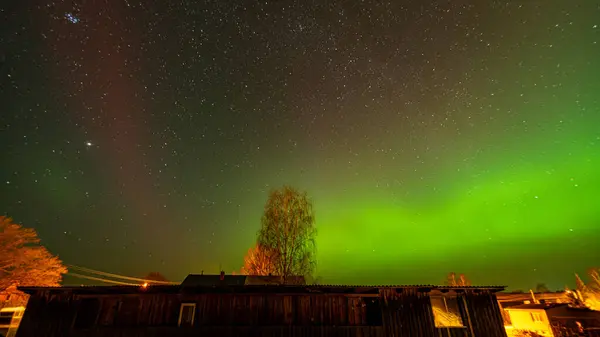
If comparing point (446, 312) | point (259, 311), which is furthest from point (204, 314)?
point (446, 312)

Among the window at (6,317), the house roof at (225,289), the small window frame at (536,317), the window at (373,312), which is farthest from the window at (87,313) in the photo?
the small window frame at (536,317)

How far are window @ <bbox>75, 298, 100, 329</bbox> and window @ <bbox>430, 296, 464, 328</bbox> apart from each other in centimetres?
2006

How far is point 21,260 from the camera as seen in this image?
A: 30797mm

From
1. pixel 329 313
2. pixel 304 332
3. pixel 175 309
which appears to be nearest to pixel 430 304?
pixel 329 313

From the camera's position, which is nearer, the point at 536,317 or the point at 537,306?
the point at 537,306

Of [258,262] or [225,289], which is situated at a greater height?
[258,262]

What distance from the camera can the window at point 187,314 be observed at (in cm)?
1666

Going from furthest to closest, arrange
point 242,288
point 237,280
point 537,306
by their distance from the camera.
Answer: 1. point 537,306
2. point 237,280
3. point 242,288

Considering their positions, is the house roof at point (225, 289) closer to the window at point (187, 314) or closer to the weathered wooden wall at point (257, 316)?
the weathered wooden wall at point (257, 316)

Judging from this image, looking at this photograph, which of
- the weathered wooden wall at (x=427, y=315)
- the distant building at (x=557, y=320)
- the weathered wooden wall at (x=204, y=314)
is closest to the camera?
the weathered wooden wall at (x=204, y=314)

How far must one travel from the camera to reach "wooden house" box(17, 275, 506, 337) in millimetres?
16375

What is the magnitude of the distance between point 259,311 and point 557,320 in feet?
128

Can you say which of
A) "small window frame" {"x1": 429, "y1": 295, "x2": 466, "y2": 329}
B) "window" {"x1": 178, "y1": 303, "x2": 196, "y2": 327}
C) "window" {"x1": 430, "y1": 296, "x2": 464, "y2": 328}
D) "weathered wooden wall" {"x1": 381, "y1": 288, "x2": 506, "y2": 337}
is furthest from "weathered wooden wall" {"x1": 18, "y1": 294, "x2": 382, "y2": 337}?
"window" {"x1": 430, "y1": 296, "x2": 464, "y2": 328}

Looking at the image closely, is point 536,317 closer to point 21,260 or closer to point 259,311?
point 259,311
